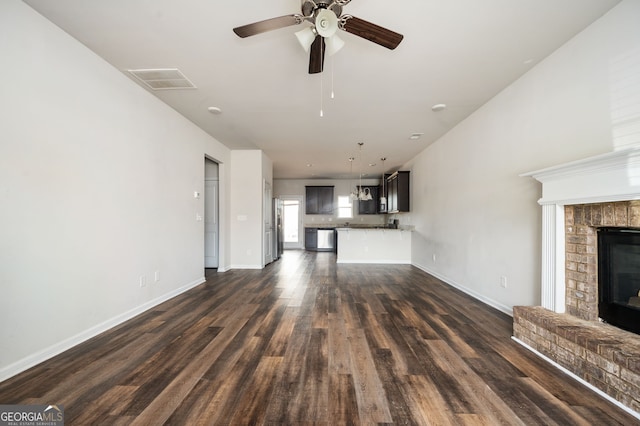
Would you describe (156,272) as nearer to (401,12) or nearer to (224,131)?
(224,131)

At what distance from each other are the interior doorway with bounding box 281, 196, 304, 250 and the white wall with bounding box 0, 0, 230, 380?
6.20m

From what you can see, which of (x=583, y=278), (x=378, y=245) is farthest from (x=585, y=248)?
(x=378, y=245)

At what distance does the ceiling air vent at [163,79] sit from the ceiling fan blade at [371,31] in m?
1.91

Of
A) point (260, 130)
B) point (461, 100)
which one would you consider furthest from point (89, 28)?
point (461, 100)

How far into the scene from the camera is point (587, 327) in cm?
184

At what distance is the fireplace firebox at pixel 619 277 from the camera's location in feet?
5.74

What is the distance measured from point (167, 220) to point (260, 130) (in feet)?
6.73

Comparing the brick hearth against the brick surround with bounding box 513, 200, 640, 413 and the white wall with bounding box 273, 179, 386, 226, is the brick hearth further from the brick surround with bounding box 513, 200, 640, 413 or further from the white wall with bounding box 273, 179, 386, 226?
the white wall with bounding box 273, 179, 386, 226

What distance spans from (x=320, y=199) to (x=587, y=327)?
7805 millimetres

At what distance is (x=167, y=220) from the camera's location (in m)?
3.48

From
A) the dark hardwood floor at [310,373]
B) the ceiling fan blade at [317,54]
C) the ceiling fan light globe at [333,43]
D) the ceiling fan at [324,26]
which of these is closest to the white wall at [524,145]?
the dark hardwood floor at [310,373]

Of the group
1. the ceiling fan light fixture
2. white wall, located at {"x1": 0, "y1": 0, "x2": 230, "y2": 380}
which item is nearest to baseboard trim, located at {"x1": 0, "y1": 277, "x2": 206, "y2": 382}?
white wall, located at {"x1": 0, "y1": 0, "x2": 230, "y2": 380}

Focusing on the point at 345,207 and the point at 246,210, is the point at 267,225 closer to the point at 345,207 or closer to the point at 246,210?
the point at 246,210

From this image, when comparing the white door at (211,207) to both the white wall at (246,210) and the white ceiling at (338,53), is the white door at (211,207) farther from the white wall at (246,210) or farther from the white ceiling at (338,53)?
the white ceiling at (338,53)
